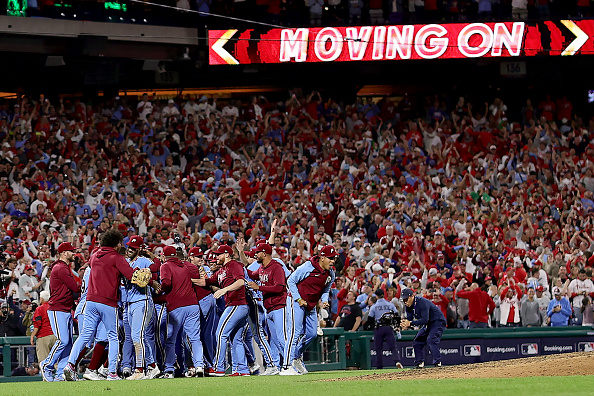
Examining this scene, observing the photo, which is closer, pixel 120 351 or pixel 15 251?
pixel 120 351

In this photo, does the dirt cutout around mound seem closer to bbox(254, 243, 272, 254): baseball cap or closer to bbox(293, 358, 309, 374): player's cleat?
bbox(293, 358, 309, 374): player's cleat

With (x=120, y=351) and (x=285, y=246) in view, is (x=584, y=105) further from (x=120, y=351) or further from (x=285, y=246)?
(x=120, y=351)

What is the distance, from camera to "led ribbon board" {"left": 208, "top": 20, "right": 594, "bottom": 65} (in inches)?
990

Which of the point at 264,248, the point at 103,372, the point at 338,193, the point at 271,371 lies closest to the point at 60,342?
the point at 103,372

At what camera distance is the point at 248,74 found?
2905 centimetres

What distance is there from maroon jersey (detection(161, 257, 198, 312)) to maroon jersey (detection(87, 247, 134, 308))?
29.0 inches

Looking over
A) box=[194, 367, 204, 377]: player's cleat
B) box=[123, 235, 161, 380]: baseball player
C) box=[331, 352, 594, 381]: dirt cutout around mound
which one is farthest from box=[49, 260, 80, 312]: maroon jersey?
box=[331, 352, 594, 381]: dirt cutout around mound

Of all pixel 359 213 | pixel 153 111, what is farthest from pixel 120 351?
pixel 153 111

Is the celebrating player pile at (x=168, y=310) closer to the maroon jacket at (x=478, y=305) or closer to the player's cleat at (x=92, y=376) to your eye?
the player's cleat at (x=92, y=376)

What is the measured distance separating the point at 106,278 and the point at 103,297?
0.79 feet

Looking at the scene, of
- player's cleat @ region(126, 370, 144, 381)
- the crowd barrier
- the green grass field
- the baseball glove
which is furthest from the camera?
the crowd barrier

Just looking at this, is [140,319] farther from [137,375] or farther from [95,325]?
[137,375]

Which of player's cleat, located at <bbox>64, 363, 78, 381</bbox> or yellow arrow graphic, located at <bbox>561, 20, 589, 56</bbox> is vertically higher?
yellow arrow graphic, located at <bbox>561, 20, 589, 56</bbox>

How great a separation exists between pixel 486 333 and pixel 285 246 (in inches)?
181
